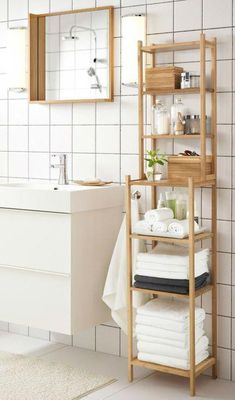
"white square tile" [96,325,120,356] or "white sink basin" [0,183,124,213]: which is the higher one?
"white sink basin" [0,183,124,213]

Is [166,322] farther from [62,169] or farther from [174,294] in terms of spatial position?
[62,169]

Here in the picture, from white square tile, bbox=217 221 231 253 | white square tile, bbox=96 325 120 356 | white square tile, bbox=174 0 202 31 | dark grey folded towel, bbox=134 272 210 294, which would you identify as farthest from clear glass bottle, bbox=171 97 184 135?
white square tile, bbox=96 325 120 356

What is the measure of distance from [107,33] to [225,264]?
4.71 feet

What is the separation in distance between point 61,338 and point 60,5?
6.52 ft

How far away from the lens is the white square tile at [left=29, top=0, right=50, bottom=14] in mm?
4293

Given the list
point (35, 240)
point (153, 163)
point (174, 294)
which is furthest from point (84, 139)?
point (174, 294)

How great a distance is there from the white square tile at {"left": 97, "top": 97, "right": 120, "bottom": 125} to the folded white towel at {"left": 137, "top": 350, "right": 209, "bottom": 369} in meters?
1.30

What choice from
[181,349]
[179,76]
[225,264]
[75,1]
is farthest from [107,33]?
[181,349]

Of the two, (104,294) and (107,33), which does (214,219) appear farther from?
(107,33)

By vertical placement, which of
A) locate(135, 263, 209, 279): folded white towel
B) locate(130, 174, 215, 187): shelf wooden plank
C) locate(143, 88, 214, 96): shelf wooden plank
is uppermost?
locate(143, 88, 214, 96): shelf wooden plank

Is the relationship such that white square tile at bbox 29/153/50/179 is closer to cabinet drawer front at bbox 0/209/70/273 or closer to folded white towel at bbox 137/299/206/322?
cabinet drawer front at bbox 0/209/70/273

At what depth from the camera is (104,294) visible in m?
3.86

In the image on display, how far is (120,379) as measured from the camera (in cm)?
377

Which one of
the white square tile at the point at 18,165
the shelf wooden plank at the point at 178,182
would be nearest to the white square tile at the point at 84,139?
the white square tile at the point at 18,165
